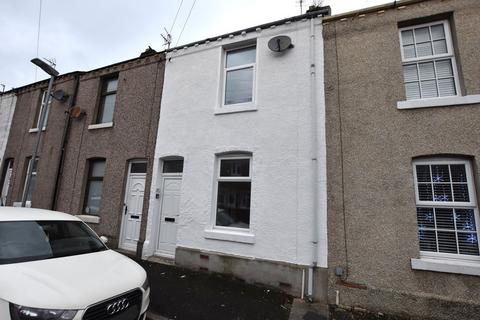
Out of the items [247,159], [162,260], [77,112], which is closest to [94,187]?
[77,112]

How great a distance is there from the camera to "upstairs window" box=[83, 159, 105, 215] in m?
8.12

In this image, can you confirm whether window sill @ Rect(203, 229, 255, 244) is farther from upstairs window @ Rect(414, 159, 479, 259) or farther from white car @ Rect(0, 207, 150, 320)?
upstairs window @ Rect(414, 159, 479, 259)

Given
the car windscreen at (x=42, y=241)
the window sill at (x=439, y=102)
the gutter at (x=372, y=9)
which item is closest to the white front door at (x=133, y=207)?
the car windscreen at (x=42, y=241)

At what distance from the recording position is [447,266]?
13.5 ft

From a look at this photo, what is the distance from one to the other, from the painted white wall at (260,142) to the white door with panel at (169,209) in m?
0.20

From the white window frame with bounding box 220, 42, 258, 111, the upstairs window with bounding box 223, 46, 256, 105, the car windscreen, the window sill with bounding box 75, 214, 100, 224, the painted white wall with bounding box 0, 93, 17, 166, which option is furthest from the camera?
the painted white wall with bounding box 0, 93, 17, 166

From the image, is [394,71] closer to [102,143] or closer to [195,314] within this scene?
[195,314]

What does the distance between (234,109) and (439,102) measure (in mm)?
4214

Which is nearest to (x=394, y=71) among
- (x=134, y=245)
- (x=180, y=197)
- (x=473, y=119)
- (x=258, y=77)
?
(x=473, y=119)

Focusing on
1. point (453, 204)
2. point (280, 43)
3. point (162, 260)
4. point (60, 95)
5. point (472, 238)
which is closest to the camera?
point (472, 238)

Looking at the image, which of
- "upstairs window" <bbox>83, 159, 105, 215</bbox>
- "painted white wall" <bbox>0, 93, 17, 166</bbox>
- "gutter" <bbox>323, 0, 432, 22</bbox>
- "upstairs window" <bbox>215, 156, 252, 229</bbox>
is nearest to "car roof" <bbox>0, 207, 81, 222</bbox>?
"upstairs window" <bbox>215, 156, 252, 229</bbox>

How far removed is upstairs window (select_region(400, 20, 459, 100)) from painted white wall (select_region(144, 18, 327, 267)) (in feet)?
5.76

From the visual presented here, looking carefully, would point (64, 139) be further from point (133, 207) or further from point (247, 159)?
point (247, 159)

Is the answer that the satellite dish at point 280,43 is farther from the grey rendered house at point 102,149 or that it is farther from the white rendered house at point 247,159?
the grey rendered house at point 102,149
